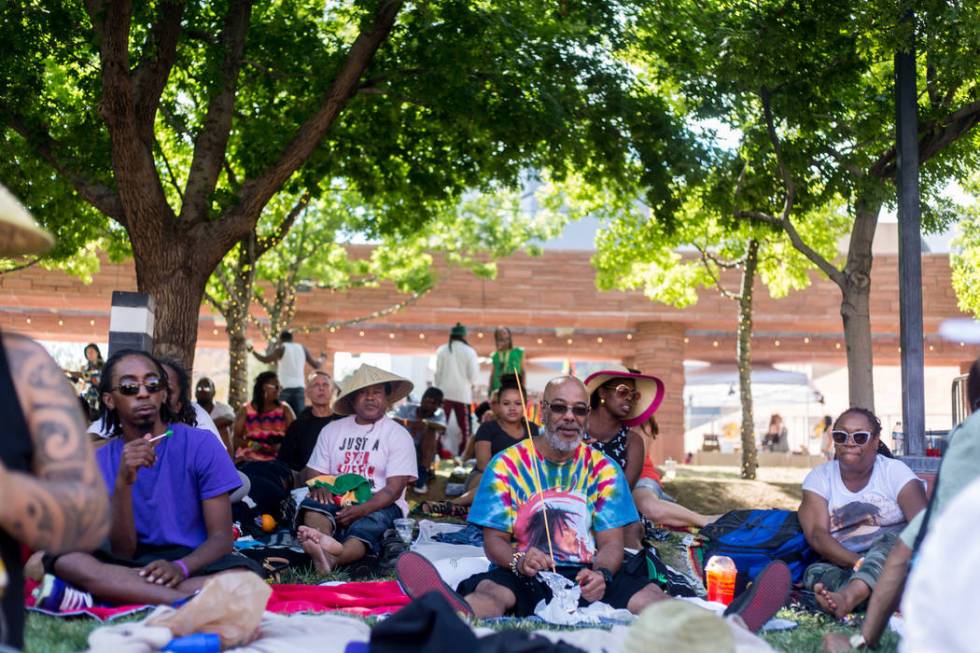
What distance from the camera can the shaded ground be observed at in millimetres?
5043

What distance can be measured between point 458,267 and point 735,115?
1196cm

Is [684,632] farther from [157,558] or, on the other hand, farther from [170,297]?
[170,297]

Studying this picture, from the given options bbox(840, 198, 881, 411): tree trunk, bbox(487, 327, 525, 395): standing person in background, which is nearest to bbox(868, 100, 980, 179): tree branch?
bbox(840, 198, 881, 411): tree trunk

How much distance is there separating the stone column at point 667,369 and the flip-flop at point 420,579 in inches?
687

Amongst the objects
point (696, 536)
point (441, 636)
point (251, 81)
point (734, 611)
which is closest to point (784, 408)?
point (251, 81)

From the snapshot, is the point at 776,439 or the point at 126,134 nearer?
the point at 126,134

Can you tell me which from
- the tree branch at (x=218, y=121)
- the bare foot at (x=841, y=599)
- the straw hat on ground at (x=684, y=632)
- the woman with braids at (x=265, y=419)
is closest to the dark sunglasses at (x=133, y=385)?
the straw hat on ground at (x=684, y=632)

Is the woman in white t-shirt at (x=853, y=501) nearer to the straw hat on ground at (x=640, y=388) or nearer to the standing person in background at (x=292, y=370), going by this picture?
the straw hat on ground at (x=640, y=388)

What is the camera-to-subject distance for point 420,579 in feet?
19.6

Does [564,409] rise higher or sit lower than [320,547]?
higher

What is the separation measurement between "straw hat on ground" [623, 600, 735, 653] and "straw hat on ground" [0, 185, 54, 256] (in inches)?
79.9

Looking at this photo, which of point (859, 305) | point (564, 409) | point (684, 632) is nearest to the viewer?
point (684, 632)

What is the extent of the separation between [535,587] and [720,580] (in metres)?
1.27

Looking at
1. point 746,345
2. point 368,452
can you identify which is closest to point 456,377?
point 746,345
